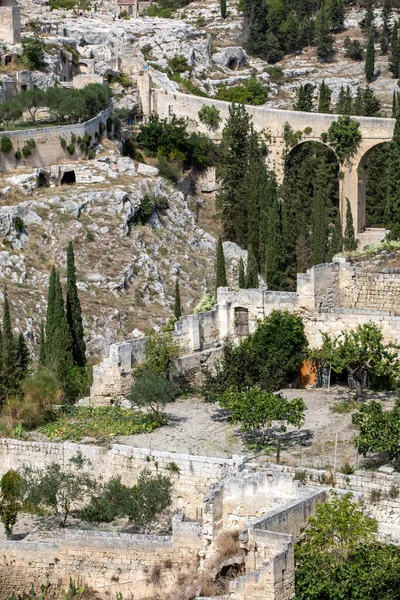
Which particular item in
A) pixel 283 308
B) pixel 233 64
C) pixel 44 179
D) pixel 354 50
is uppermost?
pixel 354 50

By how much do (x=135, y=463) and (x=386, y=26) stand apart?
72.6 metres

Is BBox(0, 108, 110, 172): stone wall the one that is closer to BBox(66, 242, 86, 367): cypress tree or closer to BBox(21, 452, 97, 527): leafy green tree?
BBox(66, 242, 86, 367): cypress tree

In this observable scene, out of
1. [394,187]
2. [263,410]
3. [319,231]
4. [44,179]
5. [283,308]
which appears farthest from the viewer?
[44,179]

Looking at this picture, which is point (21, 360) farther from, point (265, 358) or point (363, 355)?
point (363, 355)

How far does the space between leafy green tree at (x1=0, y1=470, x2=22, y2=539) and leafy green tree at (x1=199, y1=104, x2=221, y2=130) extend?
1797 inches

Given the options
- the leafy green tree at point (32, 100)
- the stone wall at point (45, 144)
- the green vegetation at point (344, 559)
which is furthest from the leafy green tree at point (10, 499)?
the leafy green tree at point (32, 100)

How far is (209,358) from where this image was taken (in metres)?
38.9

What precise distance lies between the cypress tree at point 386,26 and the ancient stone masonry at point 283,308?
61.9 meters

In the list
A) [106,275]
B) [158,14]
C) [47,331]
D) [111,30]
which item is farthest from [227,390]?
[158,14]

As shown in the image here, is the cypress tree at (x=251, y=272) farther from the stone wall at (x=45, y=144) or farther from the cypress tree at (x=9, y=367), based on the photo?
the stone wall at (x=45, y=144)

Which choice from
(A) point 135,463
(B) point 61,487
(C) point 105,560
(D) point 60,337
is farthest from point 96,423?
(D) point 60,337

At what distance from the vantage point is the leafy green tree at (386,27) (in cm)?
9975

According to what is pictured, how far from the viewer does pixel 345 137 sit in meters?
70.3

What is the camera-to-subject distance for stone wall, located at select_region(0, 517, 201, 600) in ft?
97.6
